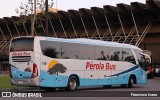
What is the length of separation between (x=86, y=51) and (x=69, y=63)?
72.6 inches

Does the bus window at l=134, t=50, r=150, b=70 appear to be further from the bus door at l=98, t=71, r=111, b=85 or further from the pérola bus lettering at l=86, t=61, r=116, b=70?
the bus door at l=98, t=71, r=111, b=85

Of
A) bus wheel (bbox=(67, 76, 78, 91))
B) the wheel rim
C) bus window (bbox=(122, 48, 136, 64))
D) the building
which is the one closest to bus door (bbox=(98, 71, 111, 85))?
bus window (bbox=(122, 48, 136, 64))

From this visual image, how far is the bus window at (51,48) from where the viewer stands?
71.6 ft

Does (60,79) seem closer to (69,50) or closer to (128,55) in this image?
(69,50)

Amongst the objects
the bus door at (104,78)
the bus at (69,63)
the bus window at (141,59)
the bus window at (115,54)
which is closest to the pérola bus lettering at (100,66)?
the bus at (69,63)

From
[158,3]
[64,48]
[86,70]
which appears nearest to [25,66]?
[64,48]

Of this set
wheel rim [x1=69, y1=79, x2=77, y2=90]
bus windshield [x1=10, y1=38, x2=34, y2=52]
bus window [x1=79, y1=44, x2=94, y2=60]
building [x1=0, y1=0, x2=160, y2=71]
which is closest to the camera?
bus windshield [x1=10, y1=38, x2=34, y2=52]

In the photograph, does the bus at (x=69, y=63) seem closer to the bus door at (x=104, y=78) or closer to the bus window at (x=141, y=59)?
the bus door at (x=104, y=78)

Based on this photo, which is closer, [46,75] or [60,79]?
[46,75]

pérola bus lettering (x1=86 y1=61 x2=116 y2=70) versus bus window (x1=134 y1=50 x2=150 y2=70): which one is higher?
bus window (x1=134 y1=50 x2=150 y2=70)

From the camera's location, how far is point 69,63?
23484 millimetres

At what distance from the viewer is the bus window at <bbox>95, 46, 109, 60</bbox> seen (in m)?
25.7

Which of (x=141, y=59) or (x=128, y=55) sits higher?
(x=128, y=55)

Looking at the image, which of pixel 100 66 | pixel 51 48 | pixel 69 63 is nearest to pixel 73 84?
pixel 69 63
